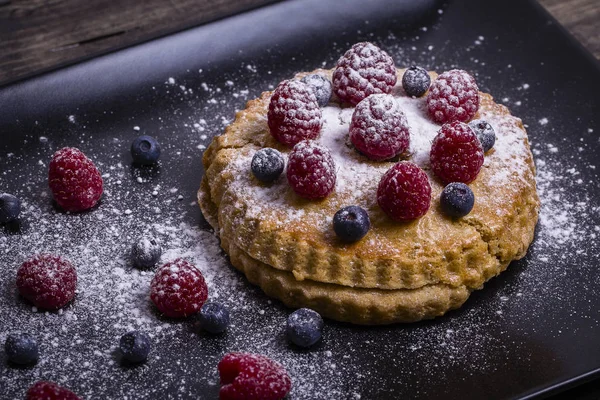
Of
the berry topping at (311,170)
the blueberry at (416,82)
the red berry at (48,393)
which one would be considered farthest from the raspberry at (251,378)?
the blueberry at (416,82)

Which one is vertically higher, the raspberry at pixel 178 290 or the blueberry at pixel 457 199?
the blueberry at pixel 457 199

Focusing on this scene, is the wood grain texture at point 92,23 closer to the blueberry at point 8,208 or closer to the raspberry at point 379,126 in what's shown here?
the blueberry at point 8,208

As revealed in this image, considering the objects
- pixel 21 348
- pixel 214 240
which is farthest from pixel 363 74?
pixel 21 348

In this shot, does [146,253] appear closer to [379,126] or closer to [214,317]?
[214,317]

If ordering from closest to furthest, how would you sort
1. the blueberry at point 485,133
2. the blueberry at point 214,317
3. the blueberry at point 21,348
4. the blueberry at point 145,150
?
the blueberry at point 21,348, the blueberry at point 214,317, the blueberry at point 485,133, the blueberry at point 145,150

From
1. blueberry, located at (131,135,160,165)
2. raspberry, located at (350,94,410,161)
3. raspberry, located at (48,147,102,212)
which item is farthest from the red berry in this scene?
raspberry, located at (350,94,410,161)

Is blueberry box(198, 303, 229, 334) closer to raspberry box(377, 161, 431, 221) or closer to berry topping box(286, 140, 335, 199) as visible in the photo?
berry topping box(286, 140, 335, 199)
